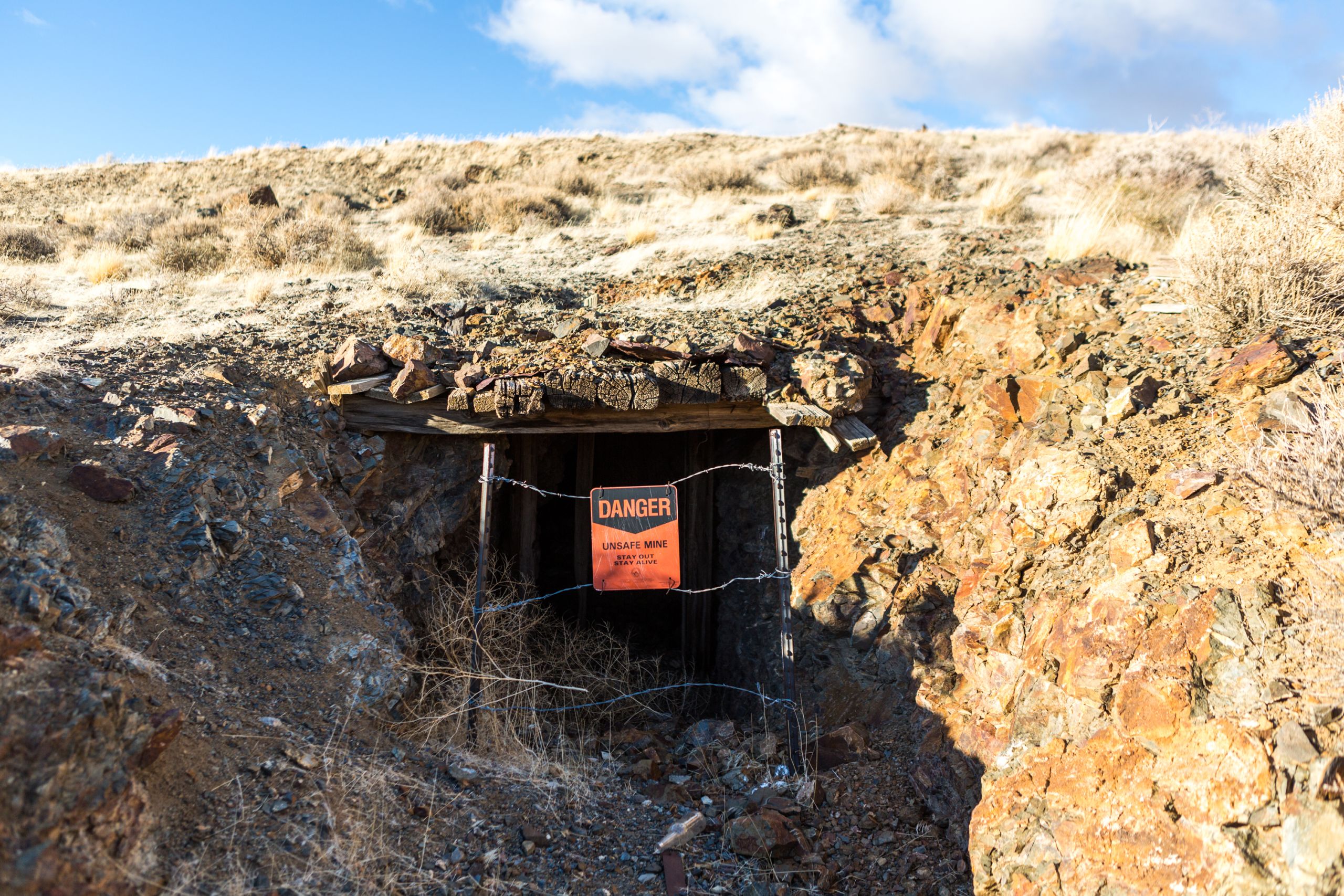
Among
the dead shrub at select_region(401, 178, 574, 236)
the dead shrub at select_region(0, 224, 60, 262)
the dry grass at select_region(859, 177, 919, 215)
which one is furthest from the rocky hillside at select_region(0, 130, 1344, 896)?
the dead shrub at select_region(401, 178, 574, 236)

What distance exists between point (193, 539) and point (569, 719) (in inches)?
118

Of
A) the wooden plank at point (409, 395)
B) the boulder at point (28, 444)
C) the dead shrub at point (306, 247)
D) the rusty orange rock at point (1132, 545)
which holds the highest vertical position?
the dead shrub at point (306, 247)

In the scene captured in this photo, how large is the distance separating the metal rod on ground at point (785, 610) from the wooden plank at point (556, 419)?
3.54 ft

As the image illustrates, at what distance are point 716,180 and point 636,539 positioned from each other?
36.6 feet

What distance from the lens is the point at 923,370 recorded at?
6.89 metres

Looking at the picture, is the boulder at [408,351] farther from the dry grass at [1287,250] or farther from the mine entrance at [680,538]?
the dry grass at [1287,250]

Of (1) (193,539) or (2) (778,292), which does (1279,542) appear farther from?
(1) (193,539)

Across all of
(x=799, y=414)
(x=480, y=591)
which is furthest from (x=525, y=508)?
(x=799, y=414)

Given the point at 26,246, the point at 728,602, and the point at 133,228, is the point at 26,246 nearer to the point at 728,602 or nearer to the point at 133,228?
the point at 133,228

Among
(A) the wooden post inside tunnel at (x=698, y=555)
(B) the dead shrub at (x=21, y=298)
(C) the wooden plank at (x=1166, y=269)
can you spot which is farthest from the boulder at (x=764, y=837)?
(B) the dead shrub at (x=21, y=298)

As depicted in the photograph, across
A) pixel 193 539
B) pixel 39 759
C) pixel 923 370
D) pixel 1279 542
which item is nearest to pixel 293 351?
pixel 193 539

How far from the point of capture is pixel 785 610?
5289mm

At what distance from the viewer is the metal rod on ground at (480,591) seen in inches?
205

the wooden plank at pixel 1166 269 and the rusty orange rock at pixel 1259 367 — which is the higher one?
the wooden plank at pixel 1166 269
